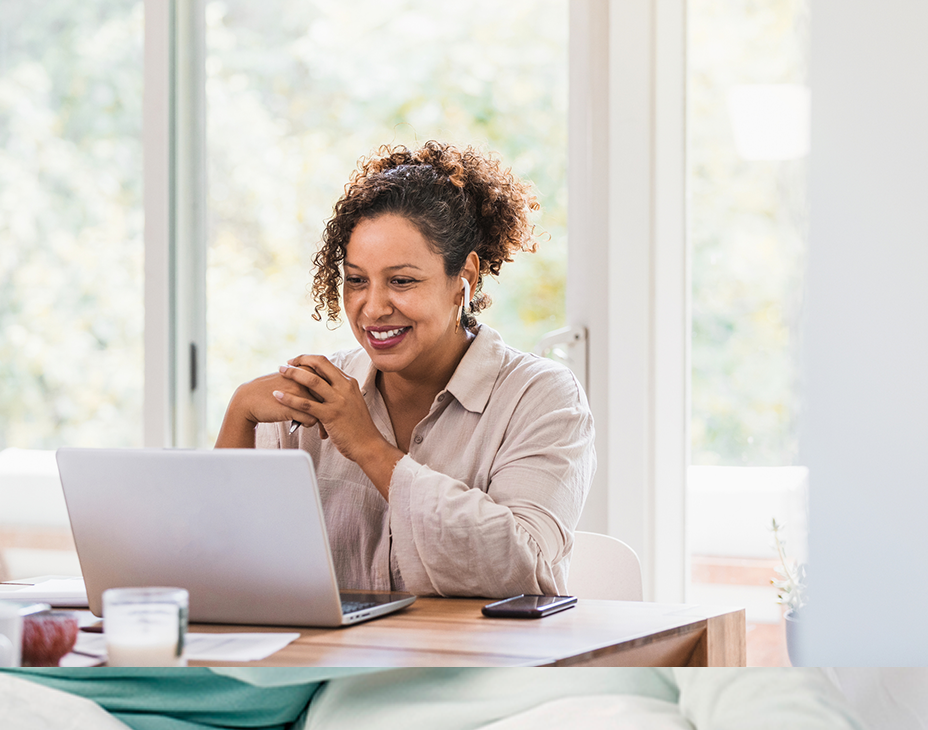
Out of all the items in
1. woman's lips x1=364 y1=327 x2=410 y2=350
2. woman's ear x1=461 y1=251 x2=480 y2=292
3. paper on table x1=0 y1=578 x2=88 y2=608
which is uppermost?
woman's ear x1=461 y1=251 x2=480 y2=292

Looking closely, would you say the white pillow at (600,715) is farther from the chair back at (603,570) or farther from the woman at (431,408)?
the chair back at (603,570)

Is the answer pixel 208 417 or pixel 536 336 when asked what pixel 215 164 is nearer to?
pixel 208 417

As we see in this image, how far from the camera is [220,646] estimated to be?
0.95 meters

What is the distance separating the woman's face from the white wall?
572 mm

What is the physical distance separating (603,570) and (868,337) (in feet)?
1.81

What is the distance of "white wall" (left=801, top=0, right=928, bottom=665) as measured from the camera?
1357 millimetres

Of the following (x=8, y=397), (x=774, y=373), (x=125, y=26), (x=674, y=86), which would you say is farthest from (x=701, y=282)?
(x=8, y=397)

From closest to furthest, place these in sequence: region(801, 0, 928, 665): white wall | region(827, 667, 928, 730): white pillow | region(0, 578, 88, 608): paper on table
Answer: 1. region(827, 667, 928, 730): white pillow
2. region(0, 578, 88, 608): paper on table
3. region(801, 0, 928, 665): white wall

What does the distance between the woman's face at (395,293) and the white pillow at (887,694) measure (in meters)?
0.81

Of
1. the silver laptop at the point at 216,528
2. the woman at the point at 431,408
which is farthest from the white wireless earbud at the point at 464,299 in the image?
the silver laptop at the point at 216,528

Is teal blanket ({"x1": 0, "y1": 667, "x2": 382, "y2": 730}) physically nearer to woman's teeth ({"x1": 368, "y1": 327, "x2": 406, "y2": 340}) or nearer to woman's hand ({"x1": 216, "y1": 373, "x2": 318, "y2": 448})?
woman's hand ({"x1": 216, "y1": 373, "x2": 318, "y2": 448})

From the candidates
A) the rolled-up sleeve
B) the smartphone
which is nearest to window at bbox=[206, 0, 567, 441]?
the rolled-up sleeve

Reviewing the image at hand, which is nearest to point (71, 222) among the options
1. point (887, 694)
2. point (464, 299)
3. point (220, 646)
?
point (464, 299)

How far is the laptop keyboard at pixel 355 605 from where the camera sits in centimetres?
106
